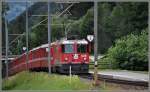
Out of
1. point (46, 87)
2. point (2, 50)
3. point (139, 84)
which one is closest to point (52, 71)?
point (46, 87)

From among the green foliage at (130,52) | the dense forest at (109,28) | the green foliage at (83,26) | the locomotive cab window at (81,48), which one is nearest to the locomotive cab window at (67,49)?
the locomotive cab window at (81,48)

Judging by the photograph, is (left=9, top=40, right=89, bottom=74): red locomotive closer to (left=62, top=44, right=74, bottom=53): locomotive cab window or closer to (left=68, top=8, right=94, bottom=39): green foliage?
(left=62, top=44, right=74, bottom=53): locomotive cab window

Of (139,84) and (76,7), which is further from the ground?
(76,7)

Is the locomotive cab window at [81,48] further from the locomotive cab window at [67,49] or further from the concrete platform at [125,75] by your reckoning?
the concrete platform at [125,75]

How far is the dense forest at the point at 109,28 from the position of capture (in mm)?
13305

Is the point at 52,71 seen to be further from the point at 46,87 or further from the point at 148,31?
the point at 148,31

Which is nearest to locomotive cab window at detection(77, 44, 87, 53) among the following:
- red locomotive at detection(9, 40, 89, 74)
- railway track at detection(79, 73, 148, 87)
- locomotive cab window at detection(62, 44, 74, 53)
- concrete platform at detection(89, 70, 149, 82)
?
red locomotive at detection(9, 40, 89, 74)

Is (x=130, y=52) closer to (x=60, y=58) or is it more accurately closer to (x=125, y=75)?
(x=125, y=75)

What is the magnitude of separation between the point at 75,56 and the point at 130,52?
1778mm

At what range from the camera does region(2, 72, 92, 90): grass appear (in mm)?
13383

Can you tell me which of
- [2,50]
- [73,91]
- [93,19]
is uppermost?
[93,19]

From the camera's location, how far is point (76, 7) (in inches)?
532

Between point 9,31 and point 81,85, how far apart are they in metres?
2.40

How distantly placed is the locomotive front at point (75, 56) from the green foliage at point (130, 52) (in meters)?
0.75
